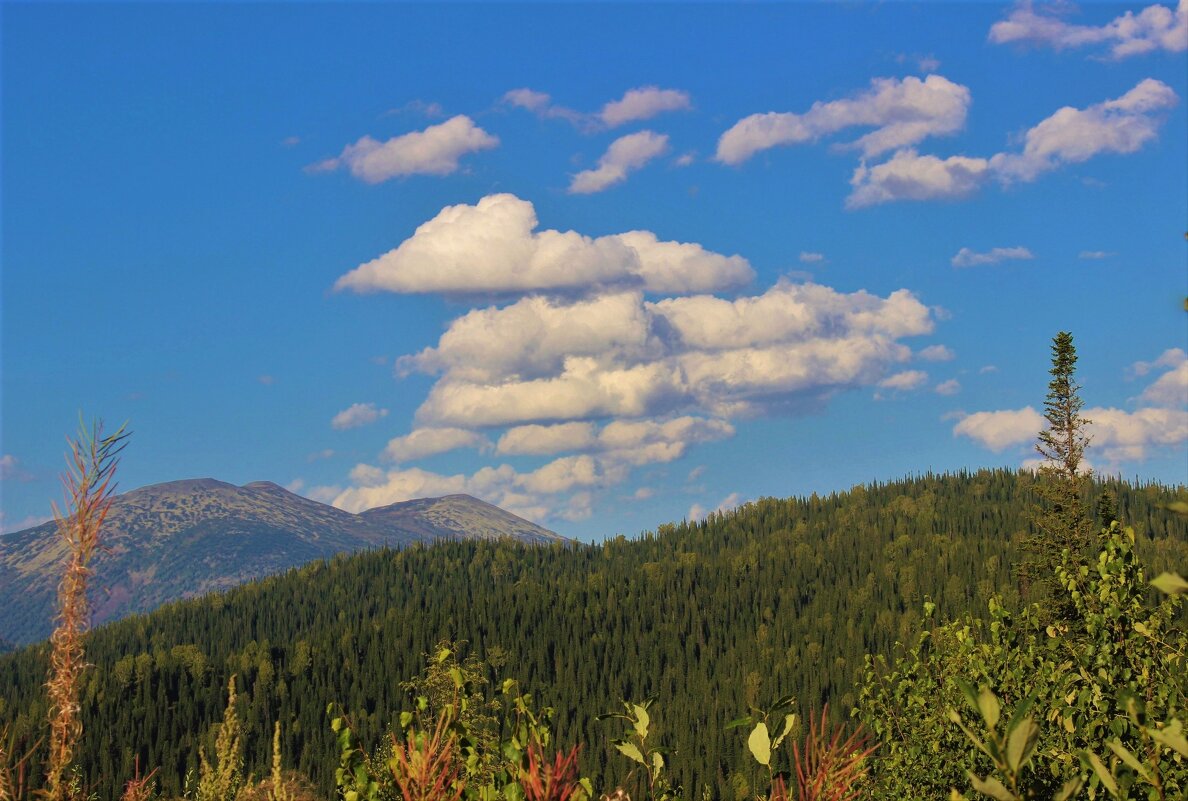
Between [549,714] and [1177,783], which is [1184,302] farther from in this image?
[1177,783]

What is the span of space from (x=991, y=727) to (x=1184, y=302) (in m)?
2.96

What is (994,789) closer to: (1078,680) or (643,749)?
(643,749)

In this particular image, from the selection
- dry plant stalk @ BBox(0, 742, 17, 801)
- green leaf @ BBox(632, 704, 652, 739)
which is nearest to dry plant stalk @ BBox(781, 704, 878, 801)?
green leaf @ BBox(632, 704, 652, 739)

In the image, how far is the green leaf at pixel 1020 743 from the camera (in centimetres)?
510

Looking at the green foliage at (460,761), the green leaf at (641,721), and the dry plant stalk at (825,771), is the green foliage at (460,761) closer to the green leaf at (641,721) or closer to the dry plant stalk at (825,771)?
the green leaf at (641,721)

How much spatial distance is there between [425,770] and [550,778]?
0.79m

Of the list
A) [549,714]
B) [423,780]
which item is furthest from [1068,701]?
[423,780]

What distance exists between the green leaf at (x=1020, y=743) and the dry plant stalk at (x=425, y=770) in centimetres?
364

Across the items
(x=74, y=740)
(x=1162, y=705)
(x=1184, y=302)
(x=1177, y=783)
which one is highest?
(x=1184, y=302)

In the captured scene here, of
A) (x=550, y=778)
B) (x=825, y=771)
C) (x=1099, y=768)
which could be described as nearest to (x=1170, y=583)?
(x=1099, y=768)

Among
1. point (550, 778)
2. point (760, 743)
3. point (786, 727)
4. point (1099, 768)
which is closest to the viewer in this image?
point (1099, 768)

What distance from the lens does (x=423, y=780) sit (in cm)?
736

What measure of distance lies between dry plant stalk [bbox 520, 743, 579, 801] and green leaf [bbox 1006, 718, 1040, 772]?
9.38ft

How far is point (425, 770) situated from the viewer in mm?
7371
